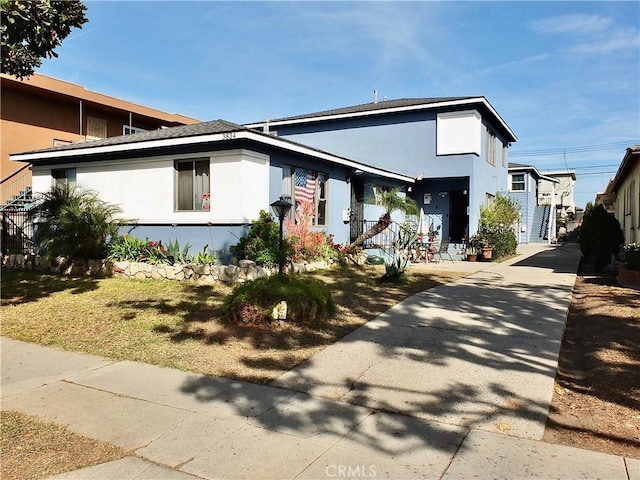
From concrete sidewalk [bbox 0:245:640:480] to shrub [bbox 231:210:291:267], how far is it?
4.15m

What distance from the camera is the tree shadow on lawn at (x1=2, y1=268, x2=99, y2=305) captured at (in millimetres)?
8738

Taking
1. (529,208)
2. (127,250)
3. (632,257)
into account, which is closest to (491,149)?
(529,208)

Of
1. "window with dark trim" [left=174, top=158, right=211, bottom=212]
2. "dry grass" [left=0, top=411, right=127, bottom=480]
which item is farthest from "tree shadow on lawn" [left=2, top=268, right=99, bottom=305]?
"dry grass" [left=0, top=411, right=127, bottom=480]

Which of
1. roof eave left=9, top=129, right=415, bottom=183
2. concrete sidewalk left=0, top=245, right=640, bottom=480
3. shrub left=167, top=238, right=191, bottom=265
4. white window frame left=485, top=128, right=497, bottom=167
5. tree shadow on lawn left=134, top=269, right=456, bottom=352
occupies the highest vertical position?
white window frame left=485, top=128, right=497, bottom=167

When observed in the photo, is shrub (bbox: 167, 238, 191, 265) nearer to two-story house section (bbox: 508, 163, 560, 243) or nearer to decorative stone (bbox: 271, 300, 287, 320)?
decorative stone (bbox: 271, 300, 287, 320)

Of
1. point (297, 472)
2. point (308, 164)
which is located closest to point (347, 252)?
point (308, 164)

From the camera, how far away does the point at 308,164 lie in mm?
12461

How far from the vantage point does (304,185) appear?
1252 centimetres

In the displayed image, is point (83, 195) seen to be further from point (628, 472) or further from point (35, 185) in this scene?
point (628, 472)

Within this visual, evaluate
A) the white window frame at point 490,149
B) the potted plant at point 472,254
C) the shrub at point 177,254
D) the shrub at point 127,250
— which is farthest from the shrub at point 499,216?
the shrub at point 127,250

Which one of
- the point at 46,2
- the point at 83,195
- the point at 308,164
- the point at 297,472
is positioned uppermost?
the point at 46,2

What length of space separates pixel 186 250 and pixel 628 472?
30.7 feet

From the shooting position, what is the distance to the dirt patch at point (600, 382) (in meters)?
3.50

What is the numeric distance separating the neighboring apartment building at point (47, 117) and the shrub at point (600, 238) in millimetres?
17593
